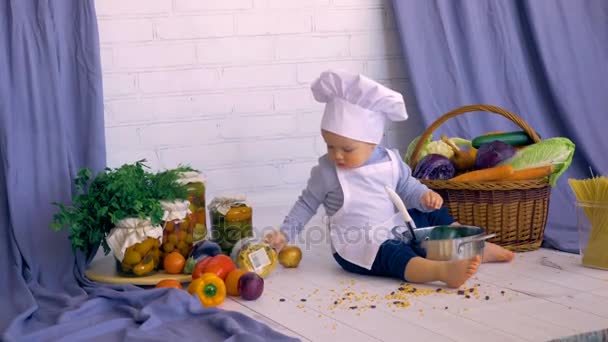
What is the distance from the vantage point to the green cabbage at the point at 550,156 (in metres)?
2.65

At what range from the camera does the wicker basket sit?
2.65 m

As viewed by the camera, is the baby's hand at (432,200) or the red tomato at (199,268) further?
the baby's hand at (432,200)

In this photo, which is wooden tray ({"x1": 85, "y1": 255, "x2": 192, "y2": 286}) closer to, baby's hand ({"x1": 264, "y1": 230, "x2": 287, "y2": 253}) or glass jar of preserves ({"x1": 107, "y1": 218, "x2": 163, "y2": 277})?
glass jar of preserves ({"x1": 107, "y1": 218, "x2": 163, "y2": 277})

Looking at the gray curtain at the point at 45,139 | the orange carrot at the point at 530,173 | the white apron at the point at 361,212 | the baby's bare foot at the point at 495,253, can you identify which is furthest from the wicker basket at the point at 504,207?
the gray curtain at the point at 45,139

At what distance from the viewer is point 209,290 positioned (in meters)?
2.22

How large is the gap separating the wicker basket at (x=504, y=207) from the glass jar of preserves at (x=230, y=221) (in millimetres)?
585

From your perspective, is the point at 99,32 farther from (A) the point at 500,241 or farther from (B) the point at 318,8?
(A) the point at 500,241

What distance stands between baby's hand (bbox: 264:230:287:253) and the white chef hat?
1.16ft

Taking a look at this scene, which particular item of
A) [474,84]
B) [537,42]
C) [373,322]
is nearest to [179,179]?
[373,322]

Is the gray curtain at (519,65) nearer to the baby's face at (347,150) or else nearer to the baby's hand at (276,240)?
the baby's face at (347,150)

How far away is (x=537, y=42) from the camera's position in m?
3.24

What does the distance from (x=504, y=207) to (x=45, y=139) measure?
4.59 ft

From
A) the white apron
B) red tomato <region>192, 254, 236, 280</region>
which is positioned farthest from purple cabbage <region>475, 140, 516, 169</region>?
red tomato <region>192, 254, 236, 280</region>

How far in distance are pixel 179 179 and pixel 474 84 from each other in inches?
50.1
